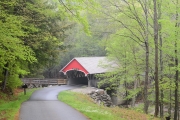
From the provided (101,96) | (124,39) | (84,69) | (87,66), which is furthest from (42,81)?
(124,39)

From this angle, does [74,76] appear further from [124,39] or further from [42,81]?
[124,39]

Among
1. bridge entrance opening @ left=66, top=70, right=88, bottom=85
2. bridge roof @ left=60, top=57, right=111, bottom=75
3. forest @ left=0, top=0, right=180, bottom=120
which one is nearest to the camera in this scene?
Result: forest @ left=0, top=0, right=180, bottom=120

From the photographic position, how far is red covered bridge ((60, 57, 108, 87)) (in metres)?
29.0

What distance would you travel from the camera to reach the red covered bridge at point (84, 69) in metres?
29.0

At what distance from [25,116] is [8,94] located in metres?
8.77

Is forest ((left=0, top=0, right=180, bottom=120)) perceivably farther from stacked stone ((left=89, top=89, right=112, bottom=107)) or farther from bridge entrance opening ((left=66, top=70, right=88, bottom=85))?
bridge entrance opening ((left=66, top=70, right=88, bottom=85))

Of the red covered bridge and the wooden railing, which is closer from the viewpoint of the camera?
the red covered bridge

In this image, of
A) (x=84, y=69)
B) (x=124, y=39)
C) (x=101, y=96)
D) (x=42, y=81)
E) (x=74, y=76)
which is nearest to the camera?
(x=124, y=39)

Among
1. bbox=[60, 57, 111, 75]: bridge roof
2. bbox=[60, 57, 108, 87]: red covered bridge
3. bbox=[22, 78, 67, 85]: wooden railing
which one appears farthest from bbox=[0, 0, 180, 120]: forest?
bbox=[22, 78, 67, 85]: wooden railing

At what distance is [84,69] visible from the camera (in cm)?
2914

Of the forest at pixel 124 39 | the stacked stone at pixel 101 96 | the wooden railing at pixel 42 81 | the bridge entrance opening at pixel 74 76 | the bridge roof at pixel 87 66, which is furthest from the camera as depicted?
the bridge entrance opening at pixel 74 76

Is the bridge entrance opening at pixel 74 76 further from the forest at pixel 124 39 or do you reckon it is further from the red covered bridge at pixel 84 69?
the forest at pixel 124 39

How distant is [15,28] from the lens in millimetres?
10430

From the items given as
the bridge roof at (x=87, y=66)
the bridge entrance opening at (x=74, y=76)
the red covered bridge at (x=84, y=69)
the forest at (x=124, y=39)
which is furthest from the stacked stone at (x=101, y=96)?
the bridge entrance opening at (x=74, y=76)
